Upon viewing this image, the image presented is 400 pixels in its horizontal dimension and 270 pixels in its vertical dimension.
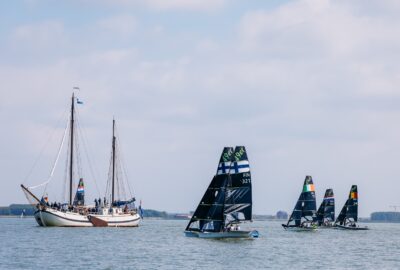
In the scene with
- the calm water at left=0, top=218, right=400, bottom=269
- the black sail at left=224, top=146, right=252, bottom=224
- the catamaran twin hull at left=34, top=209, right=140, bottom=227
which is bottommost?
the calm water at left=0, top=218, right=400, bottom=269

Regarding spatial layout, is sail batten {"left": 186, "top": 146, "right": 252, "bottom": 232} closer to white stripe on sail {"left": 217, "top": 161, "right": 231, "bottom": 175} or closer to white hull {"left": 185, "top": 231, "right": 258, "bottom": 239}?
white stripe on sail {"left": 217, "top": 161, "right": 231, "bottom": 175}

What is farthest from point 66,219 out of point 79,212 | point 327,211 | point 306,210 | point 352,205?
point 352,205

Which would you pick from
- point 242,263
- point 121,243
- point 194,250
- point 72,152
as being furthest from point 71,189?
point 242,263

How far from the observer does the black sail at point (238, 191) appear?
326 ft

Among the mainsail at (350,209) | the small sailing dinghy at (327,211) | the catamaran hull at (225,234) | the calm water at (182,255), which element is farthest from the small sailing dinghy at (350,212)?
the catamaran hull at (225,234)

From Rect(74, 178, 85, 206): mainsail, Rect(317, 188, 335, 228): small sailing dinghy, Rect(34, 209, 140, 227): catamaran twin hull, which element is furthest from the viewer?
Rect(317, 188, 335, 228): small sailing dinghy

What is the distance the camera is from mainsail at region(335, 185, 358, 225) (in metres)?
171

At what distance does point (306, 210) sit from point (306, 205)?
2.94 ft

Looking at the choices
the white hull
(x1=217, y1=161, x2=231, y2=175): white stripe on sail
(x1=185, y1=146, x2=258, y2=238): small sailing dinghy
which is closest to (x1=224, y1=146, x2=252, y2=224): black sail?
(x1=185, y1=146, x2=258, y2=238): small sailing dinghy

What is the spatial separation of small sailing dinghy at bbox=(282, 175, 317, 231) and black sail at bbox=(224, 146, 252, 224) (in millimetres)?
57647

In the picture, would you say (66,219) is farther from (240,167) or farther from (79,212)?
(240,167)

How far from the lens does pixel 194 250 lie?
3420 inches

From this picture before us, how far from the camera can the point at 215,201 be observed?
98.9 m

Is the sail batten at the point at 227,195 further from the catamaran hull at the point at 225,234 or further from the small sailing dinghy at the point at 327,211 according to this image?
the small sailing dinghy at the point at 327,211
